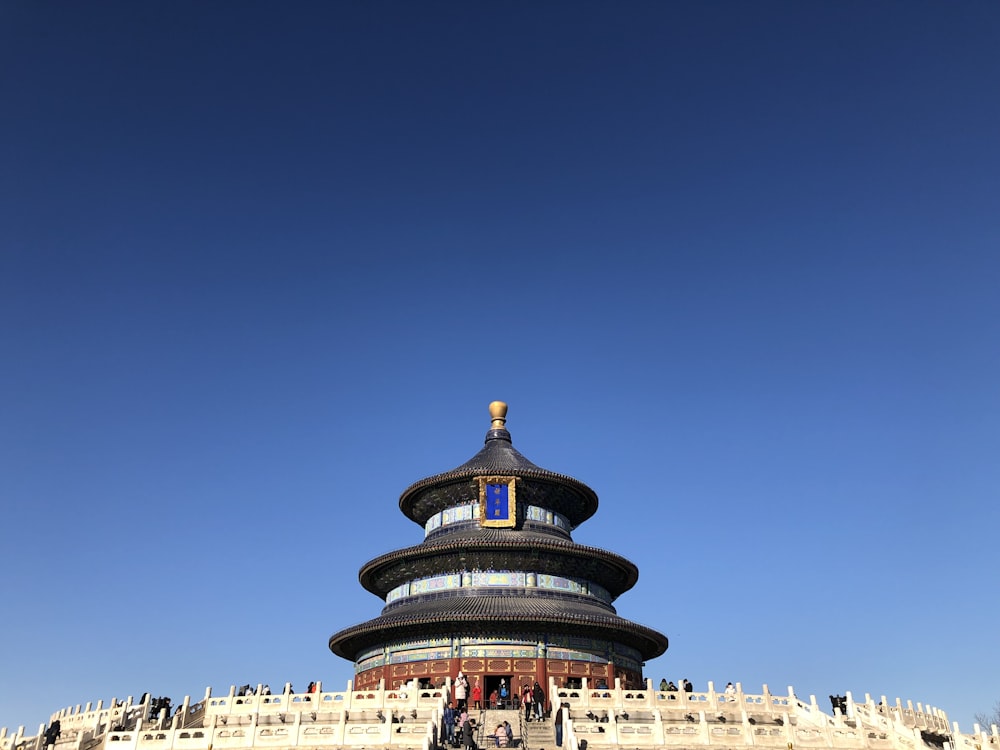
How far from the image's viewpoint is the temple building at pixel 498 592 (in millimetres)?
36875

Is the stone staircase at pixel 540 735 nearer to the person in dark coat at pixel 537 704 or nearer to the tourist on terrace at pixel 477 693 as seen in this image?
the person in dark coat at pixel 537 704

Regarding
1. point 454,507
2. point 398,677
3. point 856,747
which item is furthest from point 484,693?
point 856,747

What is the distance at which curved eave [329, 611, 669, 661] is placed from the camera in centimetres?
3603

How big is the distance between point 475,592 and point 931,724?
786 inches

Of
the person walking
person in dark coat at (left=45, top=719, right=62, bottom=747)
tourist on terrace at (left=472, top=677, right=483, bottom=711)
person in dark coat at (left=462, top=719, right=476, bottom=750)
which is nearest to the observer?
person in dark coat at (left=462, top=719, right=476, bottom=750)

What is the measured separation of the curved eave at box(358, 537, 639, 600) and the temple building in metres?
0.06

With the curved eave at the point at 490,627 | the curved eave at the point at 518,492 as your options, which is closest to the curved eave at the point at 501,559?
the curved eave at the point at 490,627

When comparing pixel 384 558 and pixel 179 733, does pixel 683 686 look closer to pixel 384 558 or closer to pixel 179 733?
pixel 384 558

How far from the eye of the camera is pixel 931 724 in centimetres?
3247

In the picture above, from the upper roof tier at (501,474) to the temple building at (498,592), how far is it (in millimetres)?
67

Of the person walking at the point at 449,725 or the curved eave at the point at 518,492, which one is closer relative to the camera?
the person walking at the point at 449,725

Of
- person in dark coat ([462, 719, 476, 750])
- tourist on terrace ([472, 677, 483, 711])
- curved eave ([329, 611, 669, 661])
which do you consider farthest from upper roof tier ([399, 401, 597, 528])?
person in dark coat ([462, 719, 476, 750])

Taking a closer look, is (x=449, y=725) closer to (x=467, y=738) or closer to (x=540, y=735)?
(x=467, y=738)

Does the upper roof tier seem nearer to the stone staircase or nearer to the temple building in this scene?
the temple building
